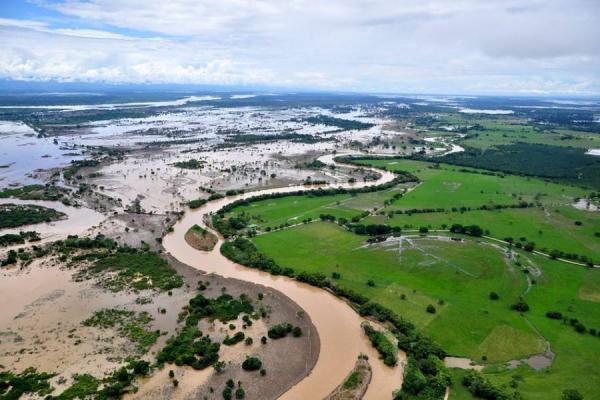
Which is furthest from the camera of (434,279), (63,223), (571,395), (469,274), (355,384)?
(63,223)

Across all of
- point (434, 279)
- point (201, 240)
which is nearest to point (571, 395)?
point (434, 279)

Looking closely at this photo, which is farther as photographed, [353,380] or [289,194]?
[289,194]

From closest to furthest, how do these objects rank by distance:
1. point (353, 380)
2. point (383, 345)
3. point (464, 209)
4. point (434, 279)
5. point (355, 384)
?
point (355, 384) < point (353, 380) < point (383, 345) < point (434, 279) < point (464, 209)

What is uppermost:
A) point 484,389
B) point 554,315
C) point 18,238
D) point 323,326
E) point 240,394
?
point 18,238

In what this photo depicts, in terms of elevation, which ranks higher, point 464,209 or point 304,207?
point 464,209

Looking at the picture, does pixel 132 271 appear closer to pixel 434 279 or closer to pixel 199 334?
pixel 199 334

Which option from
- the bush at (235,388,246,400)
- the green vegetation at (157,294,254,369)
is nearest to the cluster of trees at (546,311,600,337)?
the green vegetation at (157,294,254,369)

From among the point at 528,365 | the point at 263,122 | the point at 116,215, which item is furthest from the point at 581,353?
the point at 263,122
